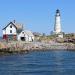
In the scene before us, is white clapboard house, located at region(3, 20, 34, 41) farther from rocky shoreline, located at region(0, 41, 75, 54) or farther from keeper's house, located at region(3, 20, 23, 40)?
rocky shoreline, located at region(0, 41, 75, 54)

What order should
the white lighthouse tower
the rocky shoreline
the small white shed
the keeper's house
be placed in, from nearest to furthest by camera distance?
the rocky shoreline, the small white shed, the keeper's house, the white lighthouse tower

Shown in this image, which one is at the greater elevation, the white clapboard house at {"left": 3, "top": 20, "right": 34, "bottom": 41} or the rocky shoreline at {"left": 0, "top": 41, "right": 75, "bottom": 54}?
the white clapboard house at {"left": 3, "top": 20, "right": 34, "bottom": 41}

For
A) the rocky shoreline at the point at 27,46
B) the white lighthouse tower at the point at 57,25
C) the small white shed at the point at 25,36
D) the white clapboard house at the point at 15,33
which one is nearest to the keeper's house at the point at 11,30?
the white clapboard house at the point at 15,33

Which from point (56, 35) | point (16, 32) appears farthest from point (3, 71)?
point (56, 35)

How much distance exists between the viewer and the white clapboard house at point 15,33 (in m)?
112

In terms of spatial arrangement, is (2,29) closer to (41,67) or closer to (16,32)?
(16,32)

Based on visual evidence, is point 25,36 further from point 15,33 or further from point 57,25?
point 57,25

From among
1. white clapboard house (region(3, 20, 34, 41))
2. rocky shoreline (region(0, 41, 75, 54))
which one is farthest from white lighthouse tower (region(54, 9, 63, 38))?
rocky shoreline (region(0, 41, 75, 54))

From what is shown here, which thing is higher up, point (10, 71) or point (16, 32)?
point (16, 32)

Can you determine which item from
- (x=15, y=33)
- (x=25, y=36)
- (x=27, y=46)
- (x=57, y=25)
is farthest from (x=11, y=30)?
(x=57, y=25)

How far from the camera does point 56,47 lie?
103m

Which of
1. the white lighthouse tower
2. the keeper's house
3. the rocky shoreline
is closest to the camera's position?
the rocky shoreline

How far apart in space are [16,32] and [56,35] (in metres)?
20.0

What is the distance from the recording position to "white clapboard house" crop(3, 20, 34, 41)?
11231 centimetres
